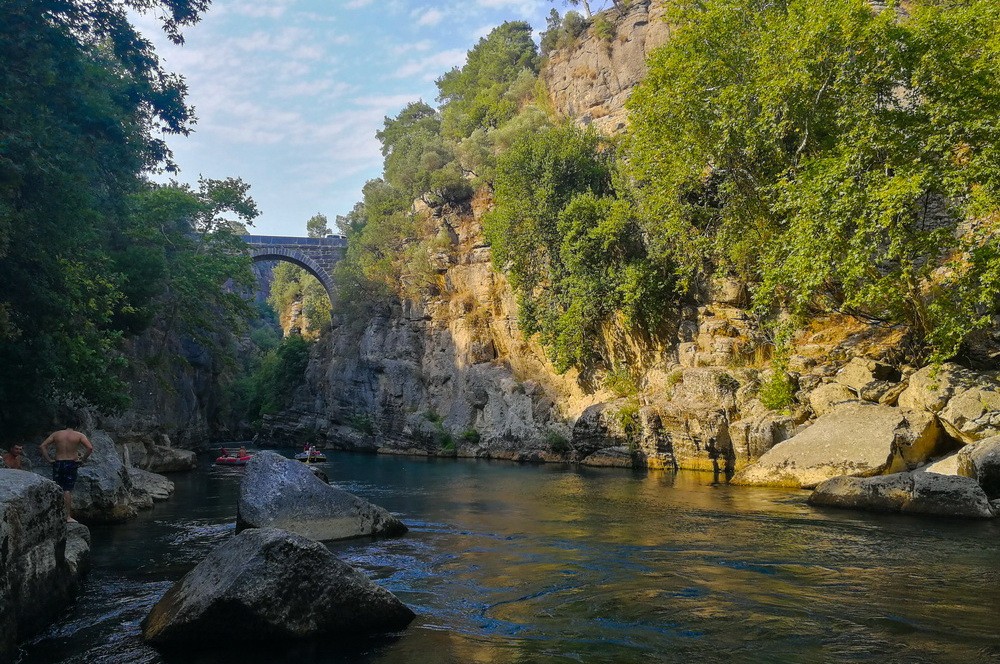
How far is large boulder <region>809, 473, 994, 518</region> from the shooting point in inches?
457

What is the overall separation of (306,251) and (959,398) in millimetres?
52140

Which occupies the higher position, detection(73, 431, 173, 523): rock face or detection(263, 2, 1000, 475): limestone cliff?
detection(263, 2, 1000, 475): limestone cliff

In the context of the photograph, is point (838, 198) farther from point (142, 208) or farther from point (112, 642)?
point (142, 208)

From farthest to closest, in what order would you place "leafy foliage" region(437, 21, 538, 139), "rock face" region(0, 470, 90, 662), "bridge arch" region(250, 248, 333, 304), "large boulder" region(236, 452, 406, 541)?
"bridge arch" region(250, 248, 333, 304) → "leafy foliage" region(437, 21, 538, 139) → "large boulder" region(236, 452, 406, 541) → "rock face" region(0, 470, 90, 662)

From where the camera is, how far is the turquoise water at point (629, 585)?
18.0ft

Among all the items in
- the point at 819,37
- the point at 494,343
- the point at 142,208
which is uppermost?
the point at 819,37

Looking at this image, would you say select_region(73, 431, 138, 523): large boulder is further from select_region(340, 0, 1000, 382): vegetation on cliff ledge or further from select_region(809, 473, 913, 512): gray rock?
select_region(340, 0, 1000, 382): vegetation on cliff ledge

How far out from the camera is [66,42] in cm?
1385

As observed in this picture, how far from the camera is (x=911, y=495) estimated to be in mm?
12273

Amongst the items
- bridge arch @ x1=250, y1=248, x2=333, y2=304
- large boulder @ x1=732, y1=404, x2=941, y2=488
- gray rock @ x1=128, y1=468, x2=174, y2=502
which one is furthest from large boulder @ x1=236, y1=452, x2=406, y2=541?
bridge arch @ x1=250, y1=248, x2=333, y2=304

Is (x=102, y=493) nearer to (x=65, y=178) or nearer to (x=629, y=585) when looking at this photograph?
(x=65, y=178)

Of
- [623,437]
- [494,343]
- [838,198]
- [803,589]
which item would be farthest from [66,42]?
[494,343]

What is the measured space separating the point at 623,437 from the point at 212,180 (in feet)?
68.9

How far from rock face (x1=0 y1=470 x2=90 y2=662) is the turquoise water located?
9.5 inches
